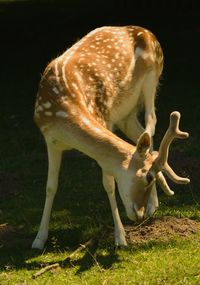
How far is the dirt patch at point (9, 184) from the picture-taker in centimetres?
761

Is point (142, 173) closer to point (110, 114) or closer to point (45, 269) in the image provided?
point (45, 269)

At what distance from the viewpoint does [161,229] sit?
6340mm

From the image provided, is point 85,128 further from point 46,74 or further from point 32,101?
point 32,101

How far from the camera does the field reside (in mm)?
5488

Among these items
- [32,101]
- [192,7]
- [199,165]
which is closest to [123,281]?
[199,165]

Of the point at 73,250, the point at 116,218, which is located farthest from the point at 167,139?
the point at 73,250

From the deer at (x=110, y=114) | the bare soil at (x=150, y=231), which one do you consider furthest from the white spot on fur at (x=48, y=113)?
the bare soil at (x=150, y=231)

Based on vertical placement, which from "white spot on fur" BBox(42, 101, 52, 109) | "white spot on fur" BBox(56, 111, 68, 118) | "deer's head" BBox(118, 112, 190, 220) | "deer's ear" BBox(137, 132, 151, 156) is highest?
"white spot on fur" BBox(42, 101, 52, 109)

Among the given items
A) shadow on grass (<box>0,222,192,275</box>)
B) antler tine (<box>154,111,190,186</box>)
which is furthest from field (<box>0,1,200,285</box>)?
antler tine (<box>154,111,190,186</box>)

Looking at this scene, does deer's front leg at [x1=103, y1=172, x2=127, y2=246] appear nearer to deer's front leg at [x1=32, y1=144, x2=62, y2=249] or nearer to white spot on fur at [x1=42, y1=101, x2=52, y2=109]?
deer's front leg at [x1=32, y1=144, x2=62, y2=249]

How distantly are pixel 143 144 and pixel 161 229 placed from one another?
123 cm

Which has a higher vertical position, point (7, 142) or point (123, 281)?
point (123, 281)

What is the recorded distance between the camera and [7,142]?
9.60m

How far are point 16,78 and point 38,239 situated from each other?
7351mm
